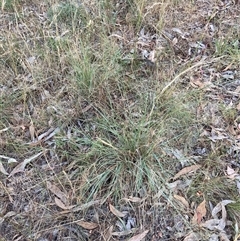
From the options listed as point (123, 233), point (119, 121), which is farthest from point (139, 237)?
point (119, 121)

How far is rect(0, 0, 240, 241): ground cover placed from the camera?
1878 mm

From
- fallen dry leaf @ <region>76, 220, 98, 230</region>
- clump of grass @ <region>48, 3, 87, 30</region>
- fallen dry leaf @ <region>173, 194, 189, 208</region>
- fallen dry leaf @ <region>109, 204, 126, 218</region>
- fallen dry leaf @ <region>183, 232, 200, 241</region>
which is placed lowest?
fallen dry leaf @ <region>183, 232, 200, 241</region>

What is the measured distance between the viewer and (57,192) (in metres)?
1.95

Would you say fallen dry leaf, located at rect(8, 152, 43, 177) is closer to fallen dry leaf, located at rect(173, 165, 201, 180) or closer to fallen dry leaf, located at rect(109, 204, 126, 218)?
fallen dry leaf, located at rect(109, 204, 126, 218)

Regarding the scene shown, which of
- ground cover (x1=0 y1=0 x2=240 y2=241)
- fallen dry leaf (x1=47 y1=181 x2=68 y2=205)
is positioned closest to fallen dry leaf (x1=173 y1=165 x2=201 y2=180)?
ground cover (x1=0 y1=0 x2=240 y2=241)

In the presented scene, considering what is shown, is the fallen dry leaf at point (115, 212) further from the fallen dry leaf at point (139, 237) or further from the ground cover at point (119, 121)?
the fallen dry leaf at point (139, 237)

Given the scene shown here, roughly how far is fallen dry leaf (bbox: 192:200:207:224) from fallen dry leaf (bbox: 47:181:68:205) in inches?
27.1

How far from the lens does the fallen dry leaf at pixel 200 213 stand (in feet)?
6.07

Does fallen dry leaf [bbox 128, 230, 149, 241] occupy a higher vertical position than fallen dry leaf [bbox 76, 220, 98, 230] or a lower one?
lower

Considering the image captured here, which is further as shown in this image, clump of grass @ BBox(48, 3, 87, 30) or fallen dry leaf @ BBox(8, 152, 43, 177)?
clump of grass @ BBox(48, 3, 87, 30)

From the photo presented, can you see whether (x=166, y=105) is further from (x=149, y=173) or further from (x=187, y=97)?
(x=149, y=173)

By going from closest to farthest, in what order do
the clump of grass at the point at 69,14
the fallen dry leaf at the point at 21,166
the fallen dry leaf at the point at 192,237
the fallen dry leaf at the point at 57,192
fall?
1. the fallen dry leaf at the point at 192,237
2. the fallen dry leaf at the point at 57,192
3. the fallen dry leaf at the point at 21,166
4. the clump of grass at the point at 69,14

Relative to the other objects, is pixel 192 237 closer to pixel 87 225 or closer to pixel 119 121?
pixel 87 225

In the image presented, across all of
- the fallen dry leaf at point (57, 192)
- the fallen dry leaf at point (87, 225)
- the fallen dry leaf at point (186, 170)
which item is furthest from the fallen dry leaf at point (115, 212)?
the fallen dry leaf at point (186, 170)
